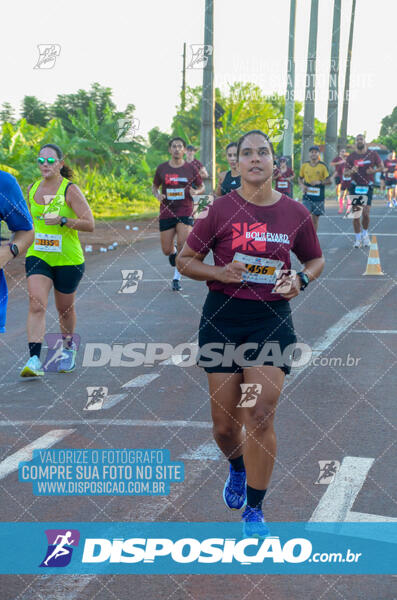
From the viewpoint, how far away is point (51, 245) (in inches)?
333

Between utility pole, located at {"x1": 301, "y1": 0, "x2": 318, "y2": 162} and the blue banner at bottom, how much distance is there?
33.5 metres

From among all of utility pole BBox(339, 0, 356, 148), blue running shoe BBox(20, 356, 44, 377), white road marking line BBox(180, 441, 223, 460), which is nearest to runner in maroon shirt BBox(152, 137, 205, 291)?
blue running shoe BBox(20, 356, 44, 377)

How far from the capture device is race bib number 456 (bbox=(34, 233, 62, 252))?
845 cm

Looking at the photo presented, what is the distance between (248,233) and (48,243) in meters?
3.92

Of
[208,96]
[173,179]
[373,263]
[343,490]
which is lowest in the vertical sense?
[373,263]

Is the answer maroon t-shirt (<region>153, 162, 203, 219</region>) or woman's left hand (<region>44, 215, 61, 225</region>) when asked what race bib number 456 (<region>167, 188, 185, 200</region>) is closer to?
maroon t-shirt (<region>153, 162, 203, 219</region>)

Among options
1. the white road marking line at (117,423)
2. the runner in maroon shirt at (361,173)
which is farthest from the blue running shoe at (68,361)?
the runner in maroon shirt at (361,173)

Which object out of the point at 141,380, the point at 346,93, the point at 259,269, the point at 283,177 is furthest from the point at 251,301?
the point at 346,93

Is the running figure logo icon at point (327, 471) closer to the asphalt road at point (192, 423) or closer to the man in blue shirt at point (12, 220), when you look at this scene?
the asphalt road at point (192, 423)

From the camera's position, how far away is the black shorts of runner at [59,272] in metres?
8.48

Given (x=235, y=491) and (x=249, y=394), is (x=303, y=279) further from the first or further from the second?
(x=235, y=491)

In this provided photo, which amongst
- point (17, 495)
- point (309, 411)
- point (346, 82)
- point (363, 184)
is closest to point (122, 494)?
point (17, 495)

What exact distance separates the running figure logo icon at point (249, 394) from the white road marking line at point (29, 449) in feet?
5.44

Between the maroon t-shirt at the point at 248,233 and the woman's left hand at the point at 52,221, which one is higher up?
the maroon t-shirt at the point at 248,233
